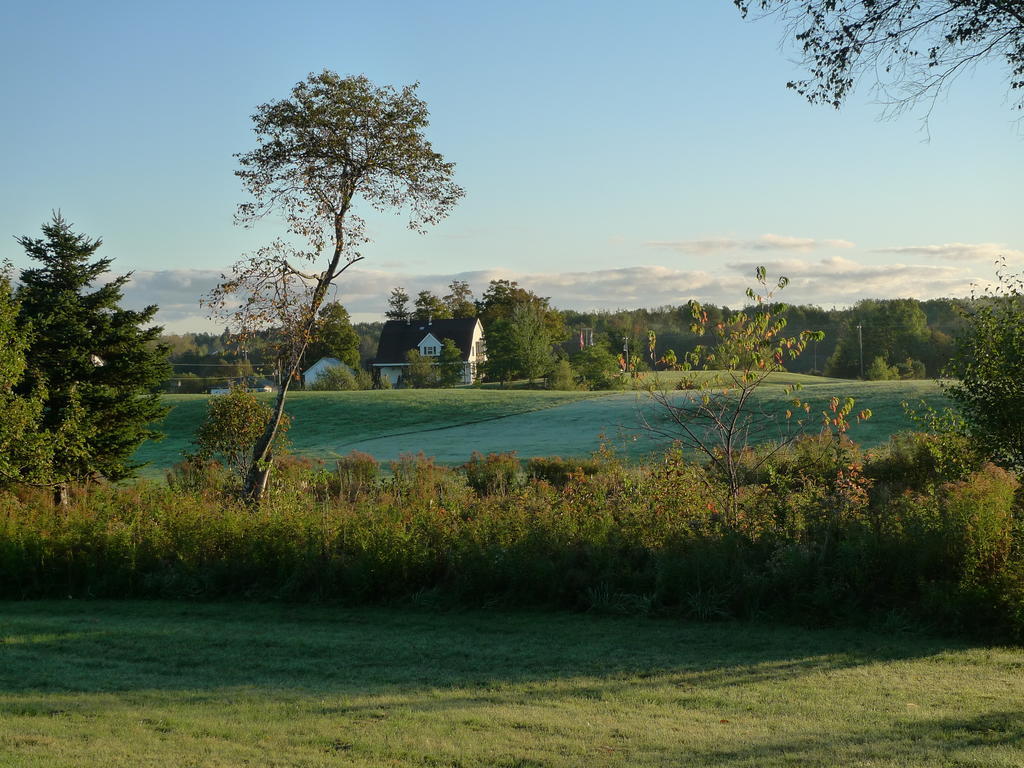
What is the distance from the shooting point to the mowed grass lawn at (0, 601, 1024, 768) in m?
4.50

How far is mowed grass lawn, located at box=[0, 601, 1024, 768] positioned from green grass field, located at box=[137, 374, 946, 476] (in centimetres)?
1736

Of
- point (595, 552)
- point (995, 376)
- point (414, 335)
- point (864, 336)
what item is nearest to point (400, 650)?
point (595, 552)

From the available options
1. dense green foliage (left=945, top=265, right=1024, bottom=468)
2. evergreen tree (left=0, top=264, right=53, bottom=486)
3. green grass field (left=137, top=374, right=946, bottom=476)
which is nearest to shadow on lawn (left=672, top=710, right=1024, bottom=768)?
dense green foliage (left=945, top=265, right=1024, bottom=468)

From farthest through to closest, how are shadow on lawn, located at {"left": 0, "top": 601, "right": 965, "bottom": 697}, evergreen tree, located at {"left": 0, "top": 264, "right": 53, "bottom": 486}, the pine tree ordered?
1. the pine tree
2. evergreen tree, located at {"left": 0, "top": 264, "right": 53, "bottom": 486}
3. shadow on lawn, located at {"left": 0, "top": 601, "right": 965, "bottom": 697}

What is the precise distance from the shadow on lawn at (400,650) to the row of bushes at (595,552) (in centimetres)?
36

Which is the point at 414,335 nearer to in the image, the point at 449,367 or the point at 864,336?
the point at 449,367

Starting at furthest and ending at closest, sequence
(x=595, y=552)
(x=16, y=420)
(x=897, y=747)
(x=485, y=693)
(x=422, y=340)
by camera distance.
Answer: (x=422, y=340)
(x=16, y=420)
(x=595, y=552)
(x=485, y=693)
(x=897, y=747)

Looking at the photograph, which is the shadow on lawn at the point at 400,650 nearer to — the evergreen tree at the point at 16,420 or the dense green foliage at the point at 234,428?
the evergreen tree at the point at 16,420

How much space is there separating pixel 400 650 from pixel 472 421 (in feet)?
103

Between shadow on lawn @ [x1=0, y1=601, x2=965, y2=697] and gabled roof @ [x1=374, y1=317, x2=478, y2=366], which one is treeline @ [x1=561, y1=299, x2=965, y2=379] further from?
shadow on lawn @ [x1=0, y1=601, x2=965, y2=697]

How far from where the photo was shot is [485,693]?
18.6ft

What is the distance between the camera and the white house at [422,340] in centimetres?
7400

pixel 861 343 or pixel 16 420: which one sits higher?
pixel 861 343

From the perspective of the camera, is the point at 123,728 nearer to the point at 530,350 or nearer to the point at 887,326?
the point at 530,350
